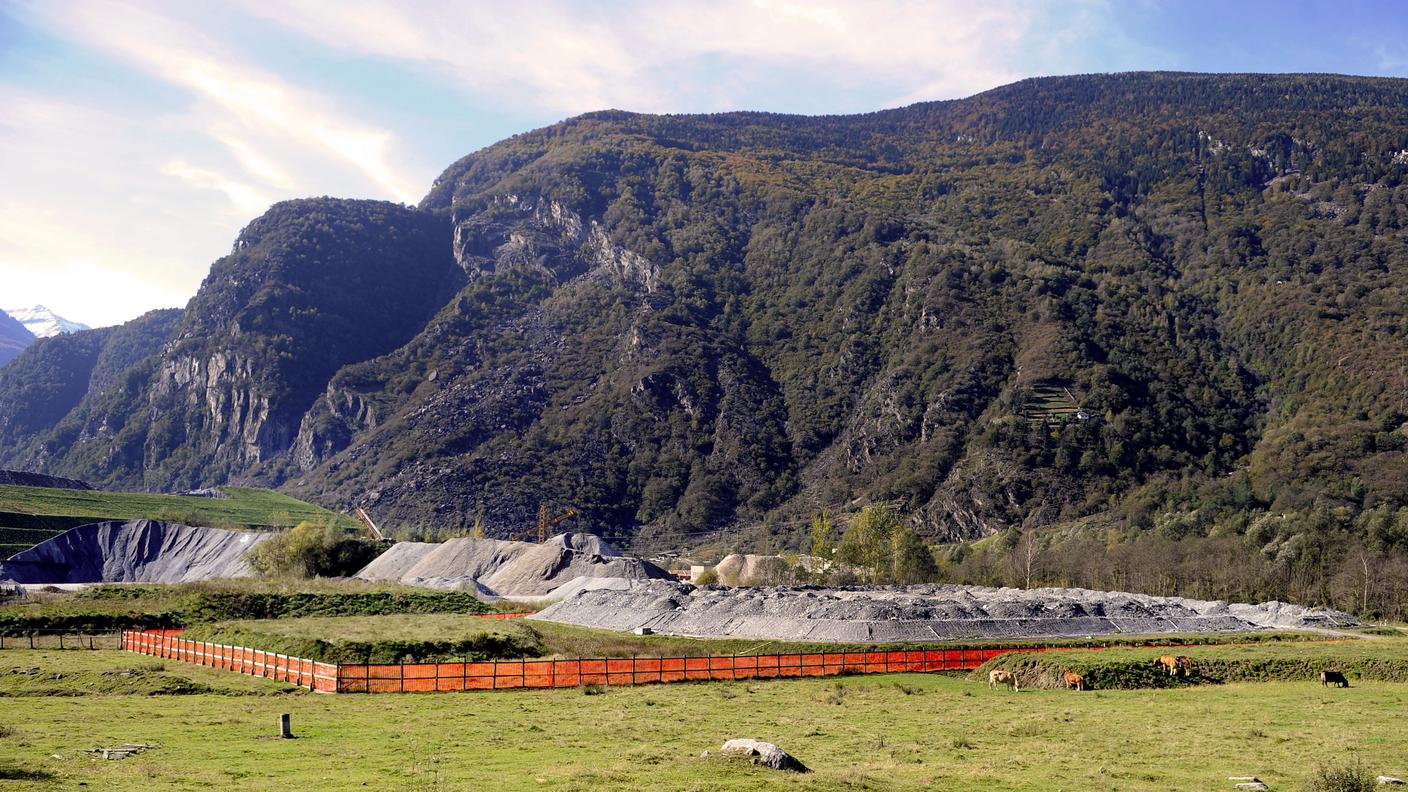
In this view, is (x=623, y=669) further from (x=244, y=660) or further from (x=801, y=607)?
(x=801, y=607)

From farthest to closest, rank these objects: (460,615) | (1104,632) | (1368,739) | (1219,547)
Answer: (1219,547) → (460,615) → (1104,632) → (1368,739)

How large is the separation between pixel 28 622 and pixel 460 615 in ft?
91.5

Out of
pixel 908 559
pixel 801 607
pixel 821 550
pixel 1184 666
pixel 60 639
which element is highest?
pixel 821 550

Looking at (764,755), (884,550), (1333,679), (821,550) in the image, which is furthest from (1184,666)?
(821,550)

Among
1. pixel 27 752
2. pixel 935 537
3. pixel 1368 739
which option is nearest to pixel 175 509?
pixel 935 537

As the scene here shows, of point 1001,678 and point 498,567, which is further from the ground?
point 498,567

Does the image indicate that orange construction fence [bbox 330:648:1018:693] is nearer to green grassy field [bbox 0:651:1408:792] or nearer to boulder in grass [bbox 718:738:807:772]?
green grassy field [bbox 0:651:1408:792]

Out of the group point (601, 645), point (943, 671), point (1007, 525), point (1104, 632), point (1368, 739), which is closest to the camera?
point (1368, 739)

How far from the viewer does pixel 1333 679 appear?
51938 millimetres

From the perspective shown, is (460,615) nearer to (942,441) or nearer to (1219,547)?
(1219,547)

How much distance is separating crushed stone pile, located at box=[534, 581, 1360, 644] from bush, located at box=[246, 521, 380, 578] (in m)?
53.7

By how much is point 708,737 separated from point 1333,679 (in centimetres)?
3104

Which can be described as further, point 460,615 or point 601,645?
point 460,615

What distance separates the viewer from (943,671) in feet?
192
